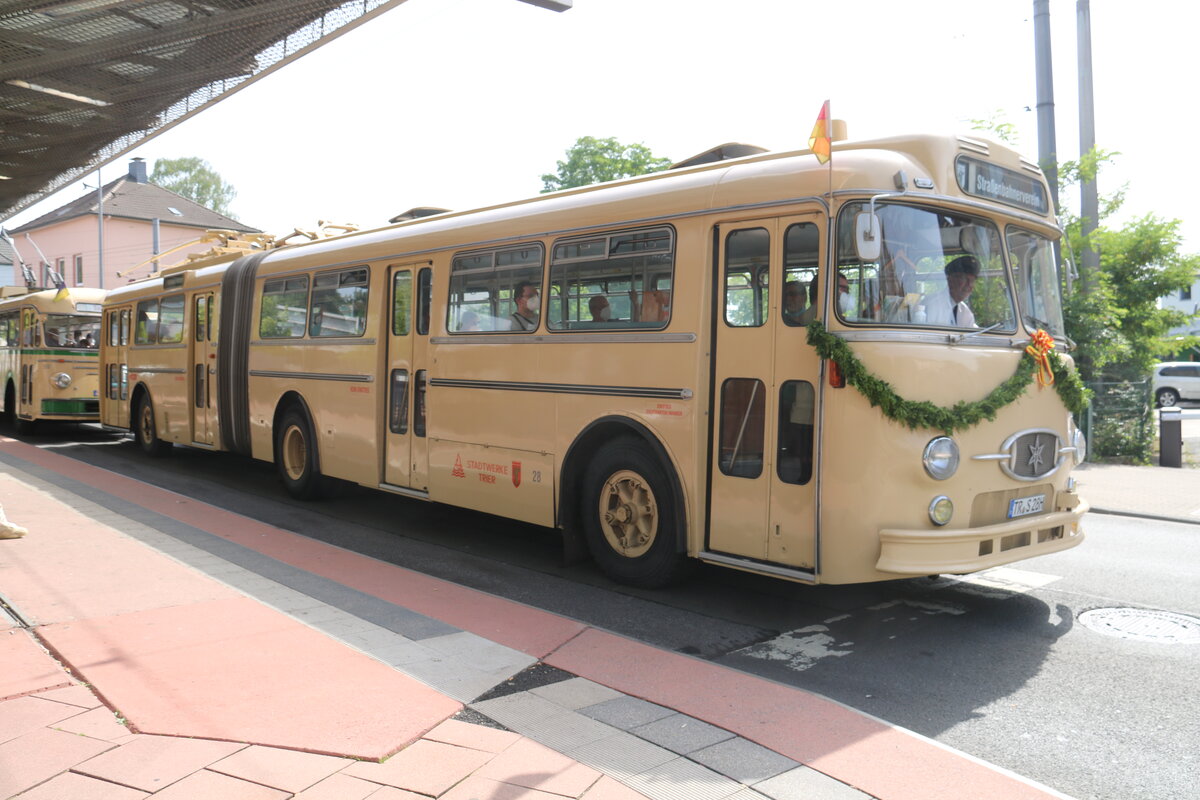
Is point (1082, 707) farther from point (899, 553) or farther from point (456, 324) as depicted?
point (456, 324)

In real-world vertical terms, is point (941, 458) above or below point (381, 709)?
above

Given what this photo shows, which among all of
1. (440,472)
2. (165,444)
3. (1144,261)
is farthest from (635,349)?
(1144,261)

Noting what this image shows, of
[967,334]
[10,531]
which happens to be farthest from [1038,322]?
[10,531]

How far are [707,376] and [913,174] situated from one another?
1825mm

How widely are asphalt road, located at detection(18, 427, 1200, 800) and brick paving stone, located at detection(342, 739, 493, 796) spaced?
2.07m

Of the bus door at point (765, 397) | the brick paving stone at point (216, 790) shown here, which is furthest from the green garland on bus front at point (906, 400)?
the brick paving stone at point (216, 790)

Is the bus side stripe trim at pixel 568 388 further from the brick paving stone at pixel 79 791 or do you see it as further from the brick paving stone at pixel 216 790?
the brick paving stone at pixel 79 791

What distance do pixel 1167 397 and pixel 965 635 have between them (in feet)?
115

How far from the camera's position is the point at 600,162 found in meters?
39.8

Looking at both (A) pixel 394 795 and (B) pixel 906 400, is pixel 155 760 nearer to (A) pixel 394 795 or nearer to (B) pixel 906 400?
(A) pixel 394 795

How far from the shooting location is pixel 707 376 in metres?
6.58

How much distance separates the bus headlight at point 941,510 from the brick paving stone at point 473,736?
9.53ft

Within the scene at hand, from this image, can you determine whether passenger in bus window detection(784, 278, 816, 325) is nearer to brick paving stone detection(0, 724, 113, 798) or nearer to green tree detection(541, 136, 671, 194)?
brick paving stone detection(0, 724, 113, 798)

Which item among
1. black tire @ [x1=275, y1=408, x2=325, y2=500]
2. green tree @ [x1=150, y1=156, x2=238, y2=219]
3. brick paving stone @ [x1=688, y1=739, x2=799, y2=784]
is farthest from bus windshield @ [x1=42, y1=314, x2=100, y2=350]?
green tree @ [x1=150, y1=156, x2=238, y2=219]
